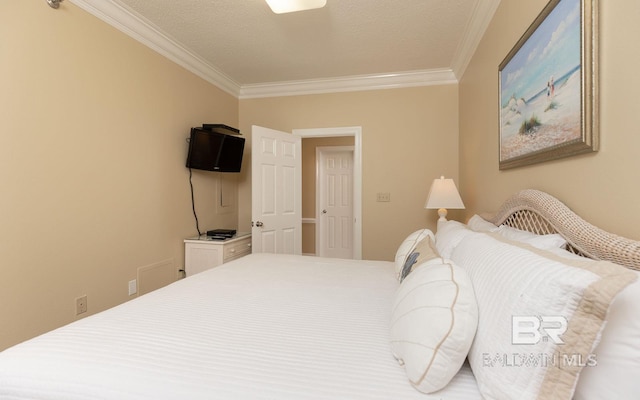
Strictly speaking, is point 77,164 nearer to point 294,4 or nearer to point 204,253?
point 204,253

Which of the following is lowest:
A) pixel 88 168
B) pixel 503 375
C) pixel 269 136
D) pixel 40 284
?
pixel 40 284

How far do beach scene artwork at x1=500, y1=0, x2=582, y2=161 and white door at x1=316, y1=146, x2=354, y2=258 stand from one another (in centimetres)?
375

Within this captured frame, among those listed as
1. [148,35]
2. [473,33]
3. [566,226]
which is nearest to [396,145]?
[473,33]

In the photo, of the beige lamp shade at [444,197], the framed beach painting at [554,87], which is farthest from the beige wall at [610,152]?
the beige lamp shade at [444,197]

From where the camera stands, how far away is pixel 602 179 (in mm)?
1025

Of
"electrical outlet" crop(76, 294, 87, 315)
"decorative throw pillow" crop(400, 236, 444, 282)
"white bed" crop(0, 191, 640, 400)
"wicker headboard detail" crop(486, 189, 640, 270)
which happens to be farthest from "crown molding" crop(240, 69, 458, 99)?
"electrical outlet" crop(76, 294, 87, 315)

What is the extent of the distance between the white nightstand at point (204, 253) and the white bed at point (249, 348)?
146cm

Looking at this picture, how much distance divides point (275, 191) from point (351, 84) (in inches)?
66.1

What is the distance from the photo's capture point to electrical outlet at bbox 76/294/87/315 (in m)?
2.08

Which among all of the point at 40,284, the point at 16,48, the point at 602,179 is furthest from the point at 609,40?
the point at 40,284

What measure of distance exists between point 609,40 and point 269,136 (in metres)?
3.02

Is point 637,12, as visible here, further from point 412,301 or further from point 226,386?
point 226,386

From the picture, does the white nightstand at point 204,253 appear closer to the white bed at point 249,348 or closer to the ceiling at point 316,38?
the white bed at point 249,348

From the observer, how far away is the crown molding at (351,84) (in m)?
3.48
